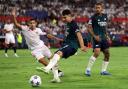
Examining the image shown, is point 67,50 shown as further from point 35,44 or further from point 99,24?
point 99,24

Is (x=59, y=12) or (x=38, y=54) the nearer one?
(x=38, y=54)

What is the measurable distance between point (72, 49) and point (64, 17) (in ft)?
3.28

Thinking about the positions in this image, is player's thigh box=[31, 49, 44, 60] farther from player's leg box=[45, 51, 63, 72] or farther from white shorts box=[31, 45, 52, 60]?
player's leg box=[45, 51, 63, 72]

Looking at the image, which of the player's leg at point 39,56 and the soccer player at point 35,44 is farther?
the soccer player at point 35,44

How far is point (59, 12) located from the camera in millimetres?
50406

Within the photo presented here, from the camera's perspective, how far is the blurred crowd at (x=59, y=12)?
152 feet

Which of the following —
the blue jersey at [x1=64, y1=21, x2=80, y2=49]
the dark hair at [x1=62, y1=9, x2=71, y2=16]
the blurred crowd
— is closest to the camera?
the dark hair at [x1=62, y1=9, x2=71, y2=16]

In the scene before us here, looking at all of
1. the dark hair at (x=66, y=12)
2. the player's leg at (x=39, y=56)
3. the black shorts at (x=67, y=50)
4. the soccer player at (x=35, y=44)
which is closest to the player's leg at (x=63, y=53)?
the black shorts at (x=67, y=50)

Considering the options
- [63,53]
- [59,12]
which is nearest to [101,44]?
[63,53]

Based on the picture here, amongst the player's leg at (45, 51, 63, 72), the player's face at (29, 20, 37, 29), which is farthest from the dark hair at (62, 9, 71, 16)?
the player's face at (29, 20, 37, 29)

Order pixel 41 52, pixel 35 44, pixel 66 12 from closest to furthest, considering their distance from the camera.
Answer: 1. pixel 66 12
2. pixel 41 52
3. pixel 35 44

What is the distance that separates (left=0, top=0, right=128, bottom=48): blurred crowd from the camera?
46.2 m

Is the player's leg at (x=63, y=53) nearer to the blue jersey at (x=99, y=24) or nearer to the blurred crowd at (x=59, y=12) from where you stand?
the blue jersey at (x=99, y=24)

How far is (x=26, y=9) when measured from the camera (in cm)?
4925
